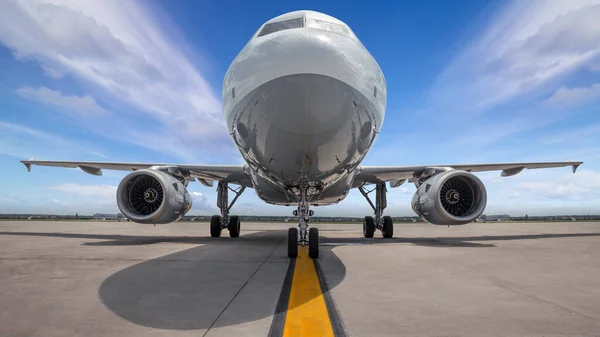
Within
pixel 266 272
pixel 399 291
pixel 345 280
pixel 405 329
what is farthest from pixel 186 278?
pixel 405 329

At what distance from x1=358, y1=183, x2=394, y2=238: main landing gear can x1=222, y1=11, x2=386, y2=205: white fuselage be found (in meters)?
8.11

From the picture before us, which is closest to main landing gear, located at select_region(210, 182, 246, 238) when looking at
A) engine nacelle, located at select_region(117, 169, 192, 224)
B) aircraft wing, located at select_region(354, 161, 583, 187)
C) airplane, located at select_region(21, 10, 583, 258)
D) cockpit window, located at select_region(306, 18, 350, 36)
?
engine nacelle, located at select_region(117, 169, 192, 224)

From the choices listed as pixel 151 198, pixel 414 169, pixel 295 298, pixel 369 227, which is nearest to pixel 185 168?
pixel 151 198

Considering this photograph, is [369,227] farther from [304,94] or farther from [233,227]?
[304,94]

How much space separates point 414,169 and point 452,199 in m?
2.06

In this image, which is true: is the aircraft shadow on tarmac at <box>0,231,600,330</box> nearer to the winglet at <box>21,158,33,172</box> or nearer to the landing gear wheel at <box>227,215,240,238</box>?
the landing gear wheel at <box>227,215,240,238</box>

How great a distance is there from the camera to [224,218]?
41.4ft

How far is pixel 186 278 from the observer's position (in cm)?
451

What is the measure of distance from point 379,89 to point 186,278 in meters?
3.63

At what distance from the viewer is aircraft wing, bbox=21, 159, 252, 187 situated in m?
11.3

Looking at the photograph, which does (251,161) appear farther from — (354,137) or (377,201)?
(377,201)

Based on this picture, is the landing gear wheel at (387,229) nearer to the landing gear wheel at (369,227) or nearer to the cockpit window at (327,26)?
the landing gear wheel at (369,227)

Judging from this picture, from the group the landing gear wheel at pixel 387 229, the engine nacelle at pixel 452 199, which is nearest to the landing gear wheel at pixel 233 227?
the landing gear wheel at pixel 387 229

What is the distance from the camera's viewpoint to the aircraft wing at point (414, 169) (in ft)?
38.0
